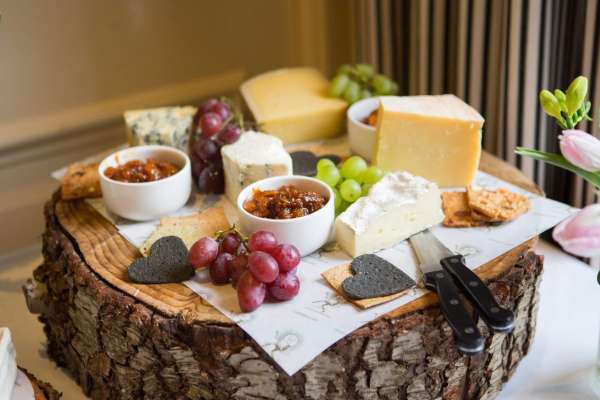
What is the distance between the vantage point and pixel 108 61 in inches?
91.6

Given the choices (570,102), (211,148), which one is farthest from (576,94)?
(211,148)

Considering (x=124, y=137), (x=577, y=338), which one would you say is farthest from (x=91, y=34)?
(x=577, y=338)

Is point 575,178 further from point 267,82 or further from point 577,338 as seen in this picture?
point 267,82

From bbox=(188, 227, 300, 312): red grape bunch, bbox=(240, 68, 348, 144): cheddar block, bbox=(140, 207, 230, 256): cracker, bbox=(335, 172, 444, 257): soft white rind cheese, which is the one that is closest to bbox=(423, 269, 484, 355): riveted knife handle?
bbox=(335, 172, 444, 257): soft white rind cheese

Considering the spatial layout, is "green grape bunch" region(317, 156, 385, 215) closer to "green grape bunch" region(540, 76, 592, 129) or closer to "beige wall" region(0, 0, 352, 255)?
"green grape bunch" region(540, 76, 592, 129)

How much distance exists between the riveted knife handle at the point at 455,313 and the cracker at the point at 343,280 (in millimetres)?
58

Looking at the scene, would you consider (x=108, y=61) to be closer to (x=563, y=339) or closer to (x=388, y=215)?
(x=388, y=215)

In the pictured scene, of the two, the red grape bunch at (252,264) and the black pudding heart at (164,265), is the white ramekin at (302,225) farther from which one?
the black pudding heart at (164,265)

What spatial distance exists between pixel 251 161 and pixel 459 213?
466 millimetres

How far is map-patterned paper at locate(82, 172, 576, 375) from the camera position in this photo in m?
1.23

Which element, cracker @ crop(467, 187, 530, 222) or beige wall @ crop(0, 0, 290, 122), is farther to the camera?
beige wall @ crop(0, 0, 290, 122)

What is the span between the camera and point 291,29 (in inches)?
104

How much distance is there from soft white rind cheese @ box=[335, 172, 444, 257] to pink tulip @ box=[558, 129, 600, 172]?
1.18ft

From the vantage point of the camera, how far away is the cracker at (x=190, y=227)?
152 cm
